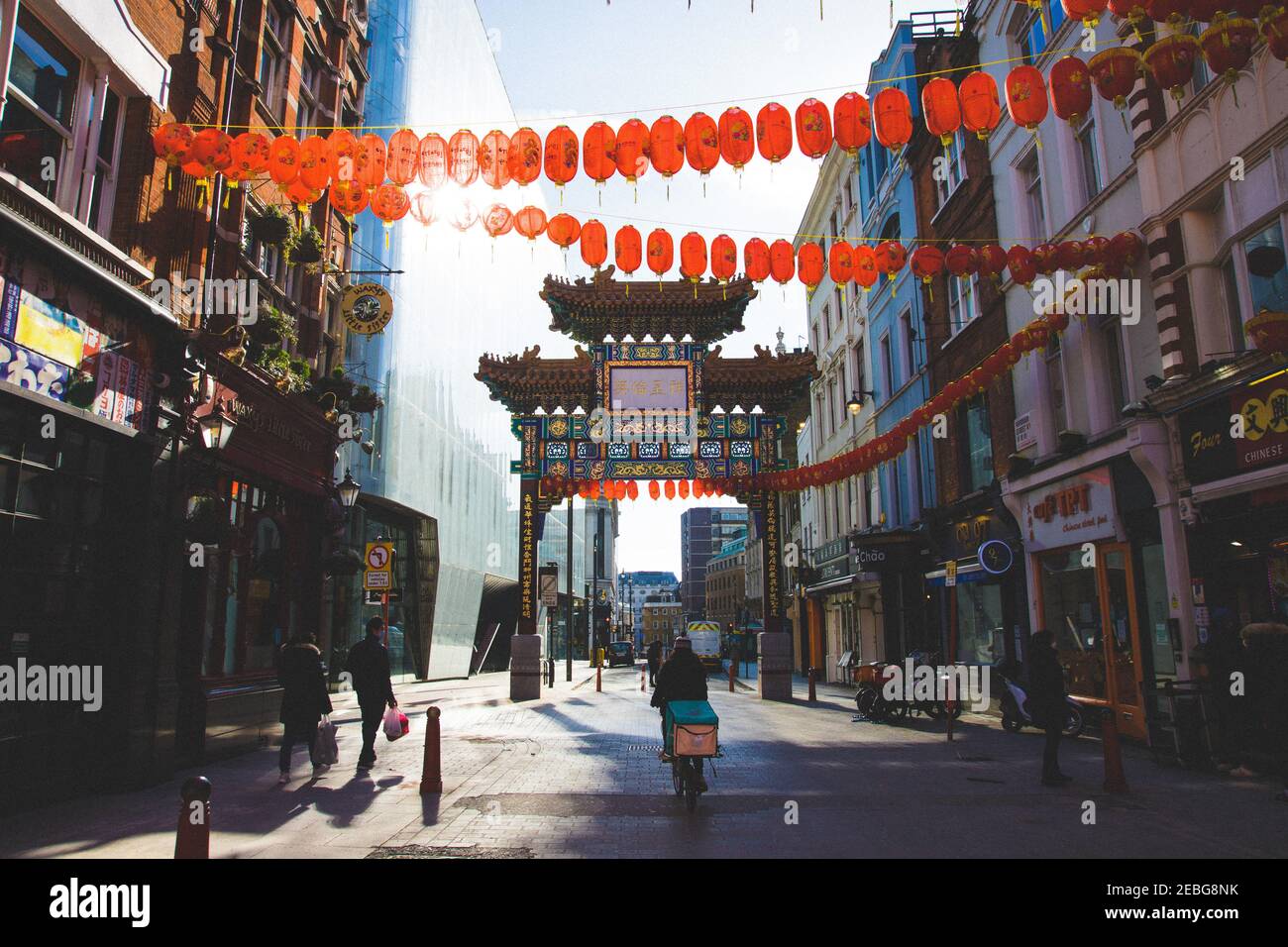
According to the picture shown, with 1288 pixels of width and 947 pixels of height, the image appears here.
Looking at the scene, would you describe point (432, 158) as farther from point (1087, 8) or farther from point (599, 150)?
point (1087, 8)

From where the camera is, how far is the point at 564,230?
42.8 ft

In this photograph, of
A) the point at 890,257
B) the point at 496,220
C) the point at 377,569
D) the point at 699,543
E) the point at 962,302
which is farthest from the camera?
the point at 699,543

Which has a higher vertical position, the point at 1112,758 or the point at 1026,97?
the point at 1026,97

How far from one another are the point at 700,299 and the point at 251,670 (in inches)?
659

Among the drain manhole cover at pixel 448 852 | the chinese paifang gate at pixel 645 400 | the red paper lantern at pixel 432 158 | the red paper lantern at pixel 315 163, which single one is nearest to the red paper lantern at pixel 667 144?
the red paper lantern at pixel 432 158

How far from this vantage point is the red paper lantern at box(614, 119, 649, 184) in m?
10.7

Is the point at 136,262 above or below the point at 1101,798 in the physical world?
above

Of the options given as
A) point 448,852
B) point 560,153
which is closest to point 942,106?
point 560,153

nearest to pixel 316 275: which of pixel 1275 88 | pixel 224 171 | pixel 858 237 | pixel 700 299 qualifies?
pixel 224 171

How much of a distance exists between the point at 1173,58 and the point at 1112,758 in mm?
7428

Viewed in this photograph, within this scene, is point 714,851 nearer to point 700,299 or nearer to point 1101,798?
point 1101,798

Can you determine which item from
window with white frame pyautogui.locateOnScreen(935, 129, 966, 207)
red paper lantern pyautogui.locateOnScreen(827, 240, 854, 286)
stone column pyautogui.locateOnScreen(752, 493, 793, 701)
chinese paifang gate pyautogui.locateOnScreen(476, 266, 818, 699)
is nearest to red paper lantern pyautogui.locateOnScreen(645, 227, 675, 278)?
red paper lantern pyautogui.locateOnScreen(827, 240, 854, 286)

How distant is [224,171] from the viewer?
10414 millimetres

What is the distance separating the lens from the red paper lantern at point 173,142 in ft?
32.7
